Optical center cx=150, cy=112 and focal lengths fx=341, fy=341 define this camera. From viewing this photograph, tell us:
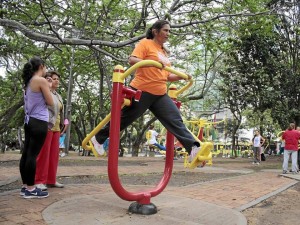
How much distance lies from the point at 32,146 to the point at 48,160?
0.67 m

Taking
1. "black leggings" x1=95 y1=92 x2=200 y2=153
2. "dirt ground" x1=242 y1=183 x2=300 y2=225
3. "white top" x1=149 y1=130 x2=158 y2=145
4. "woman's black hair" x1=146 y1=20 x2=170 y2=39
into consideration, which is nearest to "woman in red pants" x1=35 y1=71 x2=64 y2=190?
"black leggings" x1=95 y1=92 x2=200 y2=153

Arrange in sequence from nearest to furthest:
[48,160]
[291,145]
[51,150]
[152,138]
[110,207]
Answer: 1. [110,207]
2. [48,160]
3. [51,150]
4. [291,145]
5. [152,138]

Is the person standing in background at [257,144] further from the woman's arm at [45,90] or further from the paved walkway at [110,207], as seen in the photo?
the woman's arm at [45,90]

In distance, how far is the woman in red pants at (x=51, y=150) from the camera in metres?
4.59

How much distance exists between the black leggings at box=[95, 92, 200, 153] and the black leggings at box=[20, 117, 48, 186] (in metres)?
0.82

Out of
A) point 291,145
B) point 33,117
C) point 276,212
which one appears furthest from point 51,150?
point 291,145

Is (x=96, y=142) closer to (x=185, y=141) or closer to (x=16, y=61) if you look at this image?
(x=185, y=141)

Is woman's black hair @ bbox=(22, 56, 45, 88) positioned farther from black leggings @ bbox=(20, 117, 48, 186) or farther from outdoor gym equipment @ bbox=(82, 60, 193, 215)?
outdoor gym equipment @ bbox=(82, 60, 193, 215)

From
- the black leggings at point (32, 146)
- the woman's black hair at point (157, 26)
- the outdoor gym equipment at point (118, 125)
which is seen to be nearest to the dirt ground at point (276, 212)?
the outdoor gym equipment at point (118, 125)

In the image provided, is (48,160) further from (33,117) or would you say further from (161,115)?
(161,115)

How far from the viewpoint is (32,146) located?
164 inches

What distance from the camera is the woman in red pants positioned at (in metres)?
4.59

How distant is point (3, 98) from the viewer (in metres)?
22.2

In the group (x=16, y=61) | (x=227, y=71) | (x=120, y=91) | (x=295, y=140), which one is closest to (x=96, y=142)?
(x=120, y=91)
